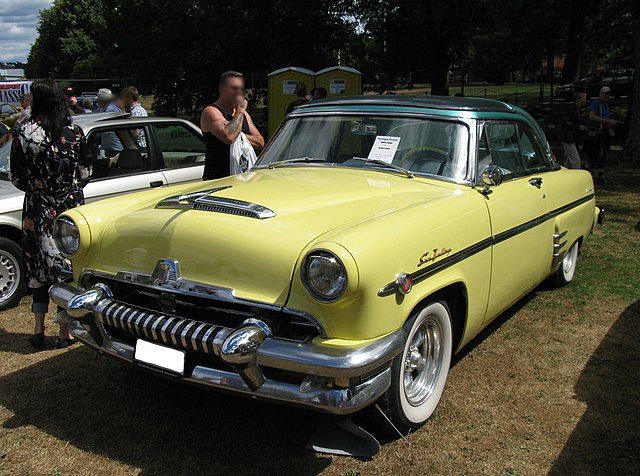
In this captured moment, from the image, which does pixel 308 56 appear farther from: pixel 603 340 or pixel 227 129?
pixel 603 340

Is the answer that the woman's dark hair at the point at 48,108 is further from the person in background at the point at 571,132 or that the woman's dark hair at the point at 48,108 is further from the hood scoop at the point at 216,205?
the person in background at the point at 571,132

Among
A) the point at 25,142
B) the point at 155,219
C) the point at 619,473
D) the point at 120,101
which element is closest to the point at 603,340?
the point at 619,473

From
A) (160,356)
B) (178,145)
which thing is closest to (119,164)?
(178,145)

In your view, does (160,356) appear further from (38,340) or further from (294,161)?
(38,340)

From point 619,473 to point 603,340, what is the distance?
177 cm

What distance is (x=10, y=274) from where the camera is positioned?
529 cm

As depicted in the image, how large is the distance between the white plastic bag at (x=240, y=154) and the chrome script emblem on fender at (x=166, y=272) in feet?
7.31

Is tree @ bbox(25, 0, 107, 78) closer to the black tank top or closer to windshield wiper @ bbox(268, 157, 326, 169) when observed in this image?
the black tank top

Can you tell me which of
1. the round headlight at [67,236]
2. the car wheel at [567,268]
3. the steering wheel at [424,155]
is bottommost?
the car wheel at [567,268]

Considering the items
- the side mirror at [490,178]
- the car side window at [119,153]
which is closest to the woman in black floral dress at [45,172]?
the car side window at [119,153]

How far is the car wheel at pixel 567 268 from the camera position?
18.0 ft

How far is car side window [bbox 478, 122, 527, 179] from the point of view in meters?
4.10

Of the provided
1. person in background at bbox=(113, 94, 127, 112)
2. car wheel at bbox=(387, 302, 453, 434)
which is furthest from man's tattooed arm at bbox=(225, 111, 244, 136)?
person in background at bbox=(113, 94, 127, 112)

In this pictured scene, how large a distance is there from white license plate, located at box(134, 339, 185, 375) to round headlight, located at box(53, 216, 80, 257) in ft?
2.54
